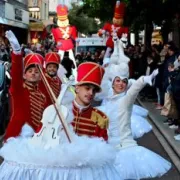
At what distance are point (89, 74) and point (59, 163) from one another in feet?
2.53

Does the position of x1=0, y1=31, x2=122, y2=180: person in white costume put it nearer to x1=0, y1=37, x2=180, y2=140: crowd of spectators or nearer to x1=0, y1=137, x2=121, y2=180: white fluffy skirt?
x1=0, y1=137, x2=121, y2=180: white fluffy skirt

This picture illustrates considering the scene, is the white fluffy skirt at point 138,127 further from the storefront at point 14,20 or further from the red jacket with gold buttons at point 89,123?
the storefront at point 14,20

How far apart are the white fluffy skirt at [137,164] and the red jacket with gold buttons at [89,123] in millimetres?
1962

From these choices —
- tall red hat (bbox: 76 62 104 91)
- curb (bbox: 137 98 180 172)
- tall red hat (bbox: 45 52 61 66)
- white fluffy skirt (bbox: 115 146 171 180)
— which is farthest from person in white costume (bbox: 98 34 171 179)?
tall red hat (bbox: 76 62 104 91)

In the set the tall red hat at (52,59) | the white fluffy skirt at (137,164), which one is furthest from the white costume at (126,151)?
the tall red hat at (52,59)

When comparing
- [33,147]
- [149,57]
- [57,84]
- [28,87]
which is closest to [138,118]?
[57,84]

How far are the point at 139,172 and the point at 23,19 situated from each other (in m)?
43.6

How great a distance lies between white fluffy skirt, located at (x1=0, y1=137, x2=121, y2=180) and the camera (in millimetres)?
3809

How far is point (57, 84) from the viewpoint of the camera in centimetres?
732

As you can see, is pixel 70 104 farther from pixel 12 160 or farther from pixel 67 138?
pixel 12 160

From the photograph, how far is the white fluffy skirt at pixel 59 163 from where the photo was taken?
150 inches

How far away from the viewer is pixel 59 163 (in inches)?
150

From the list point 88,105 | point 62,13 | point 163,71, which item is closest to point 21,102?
point 88,105

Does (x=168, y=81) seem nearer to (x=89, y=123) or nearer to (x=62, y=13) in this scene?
(x=89, y=123)
